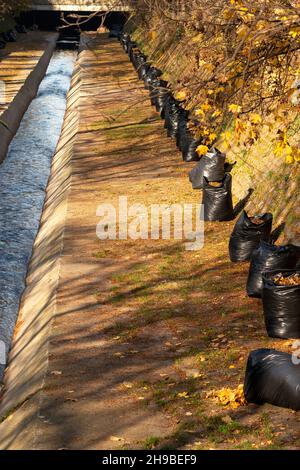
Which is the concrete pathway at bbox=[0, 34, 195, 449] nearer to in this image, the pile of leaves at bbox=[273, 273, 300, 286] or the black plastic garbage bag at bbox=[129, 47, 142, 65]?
the pile of leaves at bbox=[273, 273, 300, 286]

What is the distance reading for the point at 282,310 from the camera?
11414 millimetres

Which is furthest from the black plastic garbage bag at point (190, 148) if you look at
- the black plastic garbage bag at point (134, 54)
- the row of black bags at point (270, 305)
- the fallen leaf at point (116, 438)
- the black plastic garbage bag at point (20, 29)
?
the black plastic garbage bag at point (20, 29)

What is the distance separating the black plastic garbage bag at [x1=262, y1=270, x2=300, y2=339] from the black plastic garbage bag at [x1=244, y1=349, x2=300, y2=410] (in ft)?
5.40

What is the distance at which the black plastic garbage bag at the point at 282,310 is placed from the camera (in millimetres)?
11344

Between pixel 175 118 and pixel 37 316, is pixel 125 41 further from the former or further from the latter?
pixel 37 316

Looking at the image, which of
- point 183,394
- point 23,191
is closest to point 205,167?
point 23,191

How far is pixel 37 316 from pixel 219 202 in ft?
14.9

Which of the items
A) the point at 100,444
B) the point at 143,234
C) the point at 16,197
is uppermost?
the point at 100,444

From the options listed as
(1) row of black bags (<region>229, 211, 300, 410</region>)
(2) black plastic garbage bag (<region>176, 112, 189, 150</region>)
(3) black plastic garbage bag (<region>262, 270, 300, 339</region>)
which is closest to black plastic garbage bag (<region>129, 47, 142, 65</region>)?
(2) black plastic garbage bag (<region>176, 112, 189, 150</region>)

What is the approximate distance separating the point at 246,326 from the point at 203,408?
8.43 feet

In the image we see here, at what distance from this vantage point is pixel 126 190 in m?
20.2

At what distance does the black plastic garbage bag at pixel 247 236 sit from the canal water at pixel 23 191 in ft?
12.1

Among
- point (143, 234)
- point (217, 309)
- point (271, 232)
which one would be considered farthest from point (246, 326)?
point (143, 234)

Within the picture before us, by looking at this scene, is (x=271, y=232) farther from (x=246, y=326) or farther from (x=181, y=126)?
(x=181, y=126)
